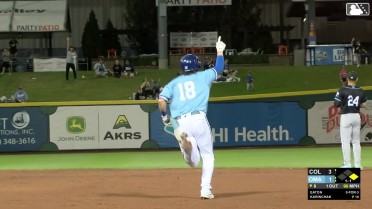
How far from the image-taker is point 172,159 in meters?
19.6

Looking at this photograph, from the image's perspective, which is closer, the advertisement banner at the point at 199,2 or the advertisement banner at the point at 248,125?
the advertisement banner at the point at 248,125

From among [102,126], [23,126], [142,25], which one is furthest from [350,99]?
[142,25]

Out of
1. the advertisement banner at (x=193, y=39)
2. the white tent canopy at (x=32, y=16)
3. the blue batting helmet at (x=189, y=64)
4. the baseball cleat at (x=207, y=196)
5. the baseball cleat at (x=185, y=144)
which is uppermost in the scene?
the white tent canopy at (x=32, y=16)

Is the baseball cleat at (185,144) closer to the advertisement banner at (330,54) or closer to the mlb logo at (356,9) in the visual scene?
the mlb logo at (356,9)

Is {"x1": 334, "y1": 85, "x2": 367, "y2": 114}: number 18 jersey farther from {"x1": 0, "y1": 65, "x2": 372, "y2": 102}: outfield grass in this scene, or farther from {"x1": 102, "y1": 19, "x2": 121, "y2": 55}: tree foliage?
{"x1": 102, "y1": 19, "x2": 121, "y2": 55}: tree foliage

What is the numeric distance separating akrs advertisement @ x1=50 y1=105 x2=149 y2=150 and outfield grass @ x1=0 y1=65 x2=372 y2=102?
37.3ft

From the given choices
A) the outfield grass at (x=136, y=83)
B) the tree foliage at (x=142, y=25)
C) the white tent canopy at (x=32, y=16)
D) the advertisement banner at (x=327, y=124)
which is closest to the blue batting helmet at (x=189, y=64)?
the advertisement banner at (x=327, y=124)

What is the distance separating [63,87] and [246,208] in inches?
1073

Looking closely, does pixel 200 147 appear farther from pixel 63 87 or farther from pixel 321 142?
pixel 63 87

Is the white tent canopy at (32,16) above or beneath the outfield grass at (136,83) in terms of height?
above

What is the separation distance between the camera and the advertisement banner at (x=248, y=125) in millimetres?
22188

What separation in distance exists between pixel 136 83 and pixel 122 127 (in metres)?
14.2

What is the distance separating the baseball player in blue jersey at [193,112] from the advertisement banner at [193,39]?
36126 millimetres
